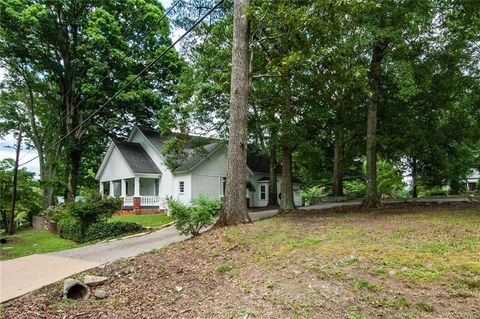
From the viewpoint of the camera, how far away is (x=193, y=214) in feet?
28.6

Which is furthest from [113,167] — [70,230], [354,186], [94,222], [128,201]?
[354,186]

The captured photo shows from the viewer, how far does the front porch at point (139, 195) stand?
22625mm

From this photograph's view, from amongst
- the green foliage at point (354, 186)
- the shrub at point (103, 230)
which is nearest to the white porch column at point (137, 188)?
the shrub at point (103, 230)

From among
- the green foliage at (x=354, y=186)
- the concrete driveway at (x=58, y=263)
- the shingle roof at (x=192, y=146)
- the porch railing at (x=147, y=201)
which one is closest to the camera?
the concrete driveway at (x=58, y=263)

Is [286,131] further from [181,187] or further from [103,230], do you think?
[181,187]

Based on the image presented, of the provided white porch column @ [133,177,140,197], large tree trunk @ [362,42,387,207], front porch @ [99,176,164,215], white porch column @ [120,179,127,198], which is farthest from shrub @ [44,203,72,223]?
large tree trunk @ [362,42,387,207]

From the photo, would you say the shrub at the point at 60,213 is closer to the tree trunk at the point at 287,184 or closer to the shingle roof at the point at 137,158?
the shingle roof at the point at 137,158

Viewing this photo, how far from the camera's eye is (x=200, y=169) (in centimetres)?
2184

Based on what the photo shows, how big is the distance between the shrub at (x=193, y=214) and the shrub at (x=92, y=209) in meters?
5.96

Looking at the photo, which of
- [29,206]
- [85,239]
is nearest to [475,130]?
[85,239]

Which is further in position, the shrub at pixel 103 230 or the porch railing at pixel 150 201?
the porch railing at pixel 150 201

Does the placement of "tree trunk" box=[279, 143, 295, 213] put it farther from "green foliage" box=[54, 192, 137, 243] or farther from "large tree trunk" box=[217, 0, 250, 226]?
"green foliage" box=[54, 192, 137, 243]

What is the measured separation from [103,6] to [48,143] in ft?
48.1

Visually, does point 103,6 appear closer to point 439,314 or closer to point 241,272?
point 241,272
